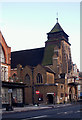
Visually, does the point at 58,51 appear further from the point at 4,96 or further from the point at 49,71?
the point at 4,96

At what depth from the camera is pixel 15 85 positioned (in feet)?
133

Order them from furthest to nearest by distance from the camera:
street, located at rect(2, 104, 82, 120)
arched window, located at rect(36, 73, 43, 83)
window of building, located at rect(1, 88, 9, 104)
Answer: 1. arched window, located at rect(36, 73, 43, 83)
2. window of building, located at rect(1, 88, 9, 104)
3. street, located at rect(2, 104, 82, 120)

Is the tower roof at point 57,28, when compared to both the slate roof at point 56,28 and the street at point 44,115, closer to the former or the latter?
the slate roof at point 56,28

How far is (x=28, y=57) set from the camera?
72500 mm

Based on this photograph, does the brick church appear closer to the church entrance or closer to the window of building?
the church entrance

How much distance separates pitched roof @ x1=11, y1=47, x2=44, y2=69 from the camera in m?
70.2

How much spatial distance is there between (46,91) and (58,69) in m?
9.13

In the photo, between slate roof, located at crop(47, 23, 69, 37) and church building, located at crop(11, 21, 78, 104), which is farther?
slate roof, located at crop(47, 23, 69, 37)

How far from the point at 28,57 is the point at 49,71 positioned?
13.3m

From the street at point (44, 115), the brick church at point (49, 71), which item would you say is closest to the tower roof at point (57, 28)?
the brick church at point (49, 71)

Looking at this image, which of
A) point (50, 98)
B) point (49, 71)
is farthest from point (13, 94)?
point (49, 71)

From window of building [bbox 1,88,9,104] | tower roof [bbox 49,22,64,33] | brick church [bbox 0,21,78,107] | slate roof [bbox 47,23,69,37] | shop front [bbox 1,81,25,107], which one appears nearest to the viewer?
window of building [bbox 1,88,9,104]

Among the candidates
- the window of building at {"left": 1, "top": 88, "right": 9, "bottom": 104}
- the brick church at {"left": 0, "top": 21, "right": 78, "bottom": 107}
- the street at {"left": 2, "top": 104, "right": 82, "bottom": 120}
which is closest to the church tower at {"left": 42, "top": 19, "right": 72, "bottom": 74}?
the brick church at {"left": 0, "top": 21, "right": 78, "bottom": 107}

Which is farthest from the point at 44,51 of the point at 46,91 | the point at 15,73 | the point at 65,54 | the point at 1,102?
the point at 1,102
